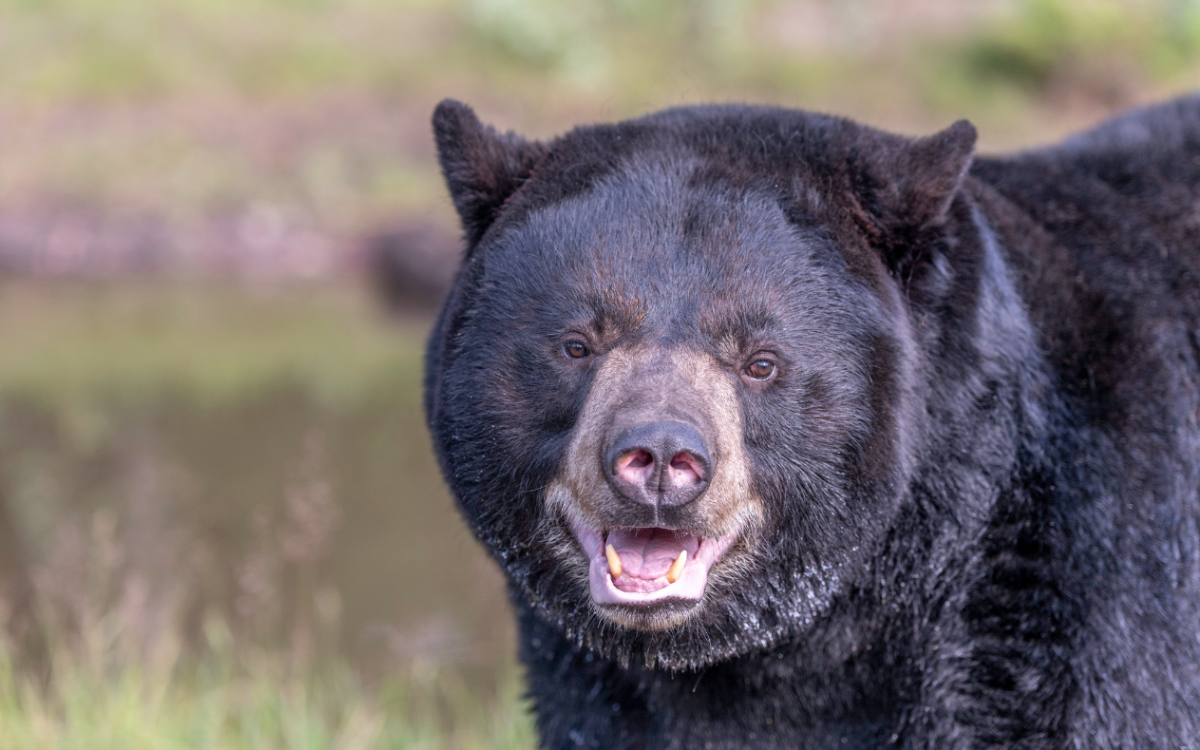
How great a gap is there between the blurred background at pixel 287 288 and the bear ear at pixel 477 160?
320 millimetres

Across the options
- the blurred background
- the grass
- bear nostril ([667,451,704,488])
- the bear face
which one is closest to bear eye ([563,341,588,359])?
the bear face

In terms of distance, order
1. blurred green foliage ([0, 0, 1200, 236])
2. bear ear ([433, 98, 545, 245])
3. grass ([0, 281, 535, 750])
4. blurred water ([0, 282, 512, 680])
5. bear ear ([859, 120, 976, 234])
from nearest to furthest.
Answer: bear ear ([859, 120, 976, 234])
bear ear ([433, 98, 545, 245])
grass ([0, 281, 535, 750])
blurred water ([0, 282, 512, 680])
blurred green foliage ([0, 0, 1200, 236])

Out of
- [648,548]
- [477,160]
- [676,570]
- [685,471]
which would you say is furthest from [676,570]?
[477,160]

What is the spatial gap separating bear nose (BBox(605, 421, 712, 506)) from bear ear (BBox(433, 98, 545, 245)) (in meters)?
1.00

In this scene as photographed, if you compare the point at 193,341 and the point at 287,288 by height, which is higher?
the point at 287,288

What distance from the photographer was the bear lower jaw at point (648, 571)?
264cm

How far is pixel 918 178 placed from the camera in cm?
290

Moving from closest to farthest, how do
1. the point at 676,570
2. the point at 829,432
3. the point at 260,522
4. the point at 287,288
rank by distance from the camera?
the point at 676,570 < the point at 829,432 < the point at 260,522 < the point at 287,288

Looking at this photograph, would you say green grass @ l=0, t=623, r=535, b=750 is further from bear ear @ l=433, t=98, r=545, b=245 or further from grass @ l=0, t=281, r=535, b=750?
bear ear @ l=433, t=98, r=545, b=245

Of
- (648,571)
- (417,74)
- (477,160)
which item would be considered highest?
(417,74)

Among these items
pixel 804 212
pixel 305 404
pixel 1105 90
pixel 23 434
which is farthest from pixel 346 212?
pixel 804 212

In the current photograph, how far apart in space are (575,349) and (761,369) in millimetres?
453

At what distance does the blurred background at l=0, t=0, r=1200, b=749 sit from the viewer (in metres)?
5.40

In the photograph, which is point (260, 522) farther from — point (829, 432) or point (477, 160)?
point (829, 432)
